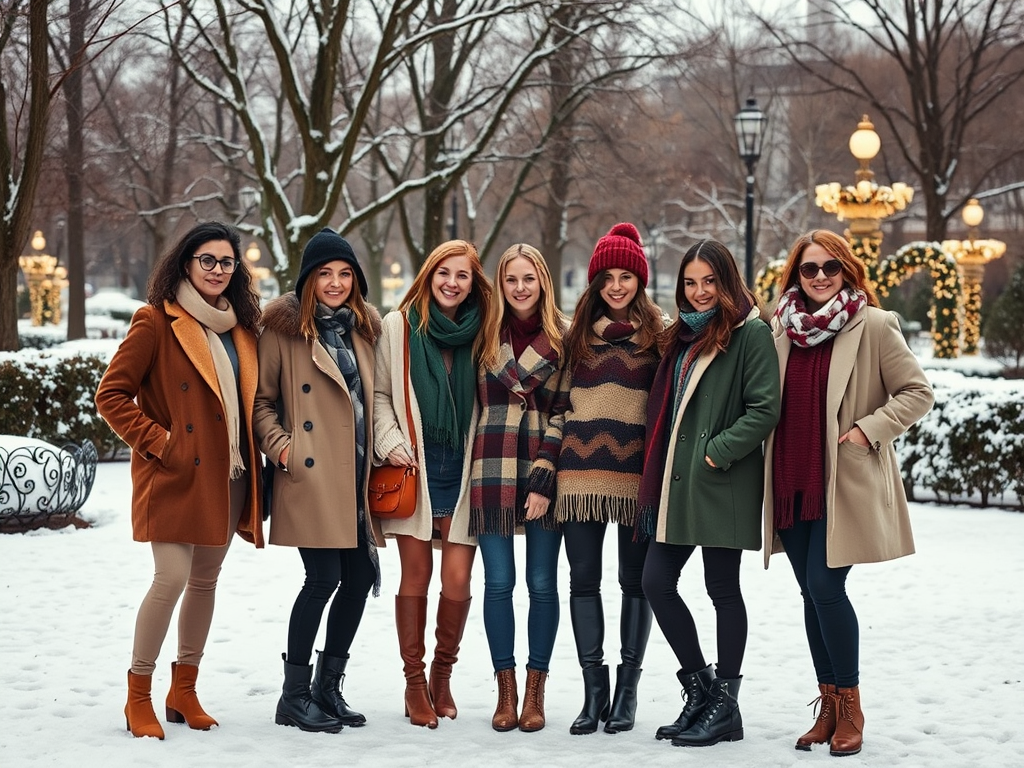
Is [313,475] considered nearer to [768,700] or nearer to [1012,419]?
[768,700]

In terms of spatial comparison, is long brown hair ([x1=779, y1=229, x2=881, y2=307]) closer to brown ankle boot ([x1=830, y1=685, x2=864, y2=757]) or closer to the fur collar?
brown ankle boot ([x1=830, y1=685, x2=864, y2=757])

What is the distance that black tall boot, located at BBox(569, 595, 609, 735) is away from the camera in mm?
4988

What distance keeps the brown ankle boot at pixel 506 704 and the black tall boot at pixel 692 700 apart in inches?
23.5

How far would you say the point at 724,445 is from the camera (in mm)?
4691

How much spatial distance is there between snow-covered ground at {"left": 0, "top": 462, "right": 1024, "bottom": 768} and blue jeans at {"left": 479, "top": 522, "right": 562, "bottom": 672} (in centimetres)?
33

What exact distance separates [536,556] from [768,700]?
1399 millimetres

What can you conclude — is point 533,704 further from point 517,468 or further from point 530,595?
point 517,468

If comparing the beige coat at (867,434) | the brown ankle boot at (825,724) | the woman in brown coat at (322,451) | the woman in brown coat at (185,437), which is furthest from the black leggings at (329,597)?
the brown ankle boot at (825,724)

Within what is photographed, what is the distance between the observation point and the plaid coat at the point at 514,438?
197 inches

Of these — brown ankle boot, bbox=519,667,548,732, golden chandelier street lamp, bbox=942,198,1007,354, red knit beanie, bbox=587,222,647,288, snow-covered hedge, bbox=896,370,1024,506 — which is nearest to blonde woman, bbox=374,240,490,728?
brown ankle boot, bbox=519,667,548,732

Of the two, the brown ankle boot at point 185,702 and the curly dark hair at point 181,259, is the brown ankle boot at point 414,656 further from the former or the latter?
the curly dark hair at point 181,259

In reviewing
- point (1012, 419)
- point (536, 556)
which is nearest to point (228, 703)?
point (536, 556)

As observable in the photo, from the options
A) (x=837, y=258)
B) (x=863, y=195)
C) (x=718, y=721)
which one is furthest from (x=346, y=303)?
(x=863, y=195)

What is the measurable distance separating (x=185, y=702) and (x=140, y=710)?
20cm
